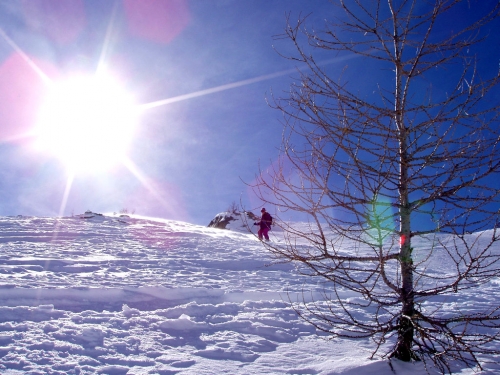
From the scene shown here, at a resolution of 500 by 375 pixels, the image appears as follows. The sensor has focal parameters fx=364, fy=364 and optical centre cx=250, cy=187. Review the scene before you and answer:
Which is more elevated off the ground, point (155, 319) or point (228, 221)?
point (228, 221)

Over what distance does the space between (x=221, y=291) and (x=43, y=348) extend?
10.4 ft

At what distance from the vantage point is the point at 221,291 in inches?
251

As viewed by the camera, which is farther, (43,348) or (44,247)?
(44,247)

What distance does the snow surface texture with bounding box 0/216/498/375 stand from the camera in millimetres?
3512

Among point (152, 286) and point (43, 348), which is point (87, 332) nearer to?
point (43, 348)

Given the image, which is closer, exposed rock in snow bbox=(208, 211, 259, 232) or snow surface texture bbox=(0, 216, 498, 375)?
snow surface texture bbox=(0, 216, 498, 375)

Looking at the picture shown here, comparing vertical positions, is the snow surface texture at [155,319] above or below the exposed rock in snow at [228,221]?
below

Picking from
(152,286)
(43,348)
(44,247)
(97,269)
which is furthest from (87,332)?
(44,247)

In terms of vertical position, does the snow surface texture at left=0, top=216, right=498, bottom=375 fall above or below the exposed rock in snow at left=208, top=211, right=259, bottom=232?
below

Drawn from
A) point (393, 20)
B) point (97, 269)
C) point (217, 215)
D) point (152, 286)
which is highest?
point (217, 215)

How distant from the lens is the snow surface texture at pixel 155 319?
351cm

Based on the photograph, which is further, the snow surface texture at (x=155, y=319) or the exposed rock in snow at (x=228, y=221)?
the exposed rock in snow at (x=228, y=221)

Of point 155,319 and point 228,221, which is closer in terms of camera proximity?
point 155,319

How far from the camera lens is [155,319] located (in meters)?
4.81
